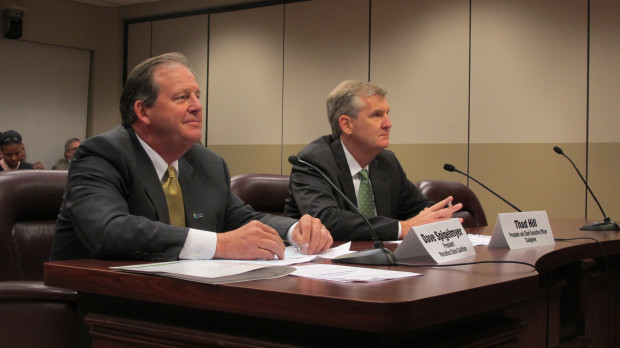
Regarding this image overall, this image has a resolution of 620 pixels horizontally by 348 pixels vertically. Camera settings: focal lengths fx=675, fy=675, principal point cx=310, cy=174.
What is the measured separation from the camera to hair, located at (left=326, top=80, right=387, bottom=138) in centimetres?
308

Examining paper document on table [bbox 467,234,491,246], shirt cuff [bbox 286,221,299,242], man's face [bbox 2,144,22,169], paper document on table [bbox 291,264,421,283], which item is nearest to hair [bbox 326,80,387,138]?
paper document on table [bbox 467,234,491,246]

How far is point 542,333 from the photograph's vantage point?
2045 mm

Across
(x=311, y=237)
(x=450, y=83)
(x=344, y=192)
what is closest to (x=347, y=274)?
(x=311, y=237)

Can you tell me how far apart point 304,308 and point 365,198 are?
72.2 inches

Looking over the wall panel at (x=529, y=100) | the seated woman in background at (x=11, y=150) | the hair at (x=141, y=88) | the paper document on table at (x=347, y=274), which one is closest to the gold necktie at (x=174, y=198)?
the hair at (x=141, y=88)

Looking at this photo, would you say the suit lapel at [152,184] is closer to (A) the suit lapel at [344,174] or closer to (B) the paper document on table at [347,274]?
(B) the paper document on table at [347,274]

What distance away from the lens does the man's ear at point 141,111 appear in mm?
2021

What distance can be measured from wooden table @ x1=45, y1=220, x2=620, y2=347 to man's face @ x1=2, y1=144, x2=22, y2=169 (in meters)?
5.11

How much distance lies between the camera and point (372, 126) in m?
3.00

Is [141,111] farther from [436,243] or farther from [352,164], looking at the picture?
[352,164]

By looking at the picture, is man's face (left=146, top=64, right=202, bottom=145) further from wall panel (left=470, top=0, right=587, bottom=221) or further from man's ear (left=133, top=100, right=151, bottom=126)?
wall panel (left=470, top=0, right=587, bottom=221)

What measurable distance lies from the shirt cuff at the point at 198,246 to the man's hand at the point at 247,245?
14mm

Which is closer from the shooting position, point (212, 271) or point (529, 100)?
point (212, 271)

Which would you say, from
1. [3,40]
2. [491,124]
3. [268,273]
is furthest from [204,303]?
[3,40]
